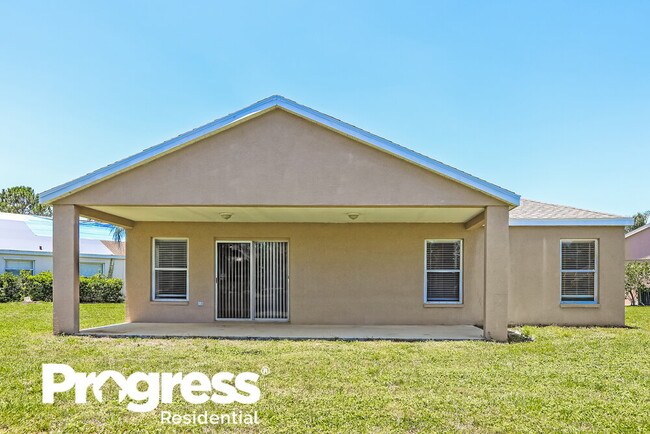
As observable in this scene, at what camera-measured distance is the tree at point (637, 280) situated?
22.4 m

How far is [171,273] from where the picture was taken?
538 inches

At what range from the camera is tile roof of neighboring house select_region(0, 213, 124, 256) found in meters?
25.9

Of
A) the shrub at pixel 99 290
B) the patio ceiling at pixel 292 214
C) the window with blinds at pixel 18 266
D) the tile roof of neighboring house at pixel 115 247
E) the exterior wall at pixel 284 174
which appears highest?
the exterior wall at pixel 284 174

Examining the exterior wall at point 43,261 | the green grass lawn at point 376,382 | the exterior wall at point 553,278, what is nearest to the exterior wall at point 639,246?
the exterior wall at point 553,278

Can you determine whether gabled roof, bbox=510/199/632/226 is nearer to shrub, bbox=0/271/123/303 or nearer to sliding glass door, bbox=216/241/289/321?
sliding glass door, bbox=216/241/289/321

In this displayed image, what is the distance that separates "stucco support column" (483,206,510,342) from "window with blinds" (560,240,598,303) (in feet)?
14.2

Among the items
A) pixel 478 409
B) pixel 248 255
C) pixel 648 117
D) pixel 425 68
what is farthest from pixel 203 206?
pixel 648 117

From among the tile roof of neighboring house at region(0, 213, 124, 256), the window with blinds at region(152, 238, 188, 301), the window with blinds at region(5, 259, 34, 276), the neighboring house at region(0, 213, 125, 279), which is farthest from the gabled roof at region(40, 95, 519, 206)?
the tile roof of neighboring house at region(0, 213, 124, 256)

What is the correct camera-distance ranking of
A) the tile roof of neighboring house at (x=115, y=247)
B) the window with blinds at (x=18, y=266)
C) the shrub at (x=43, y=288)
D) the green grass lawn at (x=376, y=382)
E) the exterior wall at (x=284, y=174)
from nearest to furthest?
the green grass lawn at (x=376, y=382) < the exterior wall at (x=284, y=174) < the shrub at (x=43, y=288) < the window with blinds at (x=18, y=266) < the tile roof of neighboring house at (x=115, y=247)

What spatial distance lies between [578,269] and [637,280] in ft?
38.5

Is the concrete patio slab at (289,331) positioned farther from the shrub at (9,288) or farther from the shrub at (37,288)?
the shrub at (9,288)

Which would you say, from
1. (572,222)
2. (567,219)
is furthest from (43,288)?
(572,222)

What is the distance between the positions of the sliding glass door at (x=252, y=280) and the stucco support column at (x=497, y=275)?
5.60 meters

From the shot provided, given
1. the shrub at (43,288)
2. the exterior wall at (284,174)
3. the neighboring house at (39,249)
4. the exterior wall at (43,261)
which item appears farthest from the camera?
the neighboring house at (39,249)
